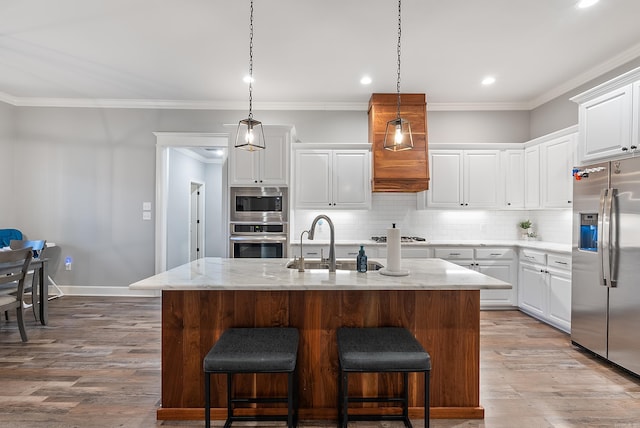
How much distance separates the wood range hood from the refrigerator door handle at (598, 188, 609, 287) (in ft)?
6.44

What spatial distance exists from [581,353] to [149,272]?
5.29 metres

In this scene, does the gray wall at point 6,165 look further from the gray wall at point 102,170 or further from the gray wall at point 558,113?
the gray wall at point 558,113

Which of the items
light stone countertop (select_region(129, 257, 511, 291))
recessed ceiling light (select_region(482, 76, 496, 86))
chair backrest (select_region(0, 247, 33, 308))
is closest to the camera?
light stone countertop (select_region(129, 257, 511, 291))

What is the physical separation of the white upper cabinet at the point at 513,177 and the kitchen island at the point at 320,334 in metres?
3.06

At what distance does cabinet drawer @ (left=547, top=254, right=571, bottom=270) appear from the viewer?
3.51 metres

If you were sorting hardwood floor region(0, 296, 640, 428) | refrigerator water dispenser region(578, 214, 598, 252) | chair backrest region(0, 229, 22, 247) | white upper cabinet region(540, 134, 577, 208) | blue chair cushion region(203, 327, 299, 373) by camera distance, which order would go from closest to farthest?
blue chair cushion region(203, 327, 299, 373)
hardwood floor region(0, 296, 640, 428)
refrigerator water dispenser region(578, 214, 598, 252)
white upper cabinet region(540, 134, 577, 208)
chair backrest region(0, 229, 22, 247)

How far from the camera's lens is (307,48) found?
3.39 m

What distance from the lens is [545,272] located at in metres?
3.86

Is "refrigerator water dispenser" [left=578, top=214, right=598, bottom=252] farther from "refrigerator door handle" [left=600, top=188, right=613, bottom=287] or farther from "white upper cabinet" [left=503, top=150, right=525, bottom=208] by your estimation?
"white upper cabinet" [left=503, top=150, right=525, bottom=208]

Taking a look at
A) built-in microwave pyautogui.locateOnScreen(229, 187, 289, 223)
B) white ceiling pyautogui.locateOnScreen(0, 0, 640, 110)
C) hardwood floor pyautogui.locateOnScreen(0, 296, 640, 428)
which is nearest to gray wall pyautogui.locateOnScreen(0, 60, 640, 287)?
white ceiling pyautogui.locateOnScreen(0, 0, 640, 110)

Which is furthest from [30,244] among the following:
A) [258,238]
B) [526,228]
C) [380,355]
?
[526,228]

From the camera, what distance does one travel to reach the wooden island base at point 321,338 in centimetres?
210

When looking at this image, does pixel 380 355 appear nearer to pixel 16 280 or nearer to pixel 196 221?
pixel 16 280

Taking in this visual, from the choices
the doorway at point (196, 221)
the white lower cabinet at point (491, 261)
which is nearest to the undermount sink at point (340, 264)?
the white lower cabinet at point (491, 261)
